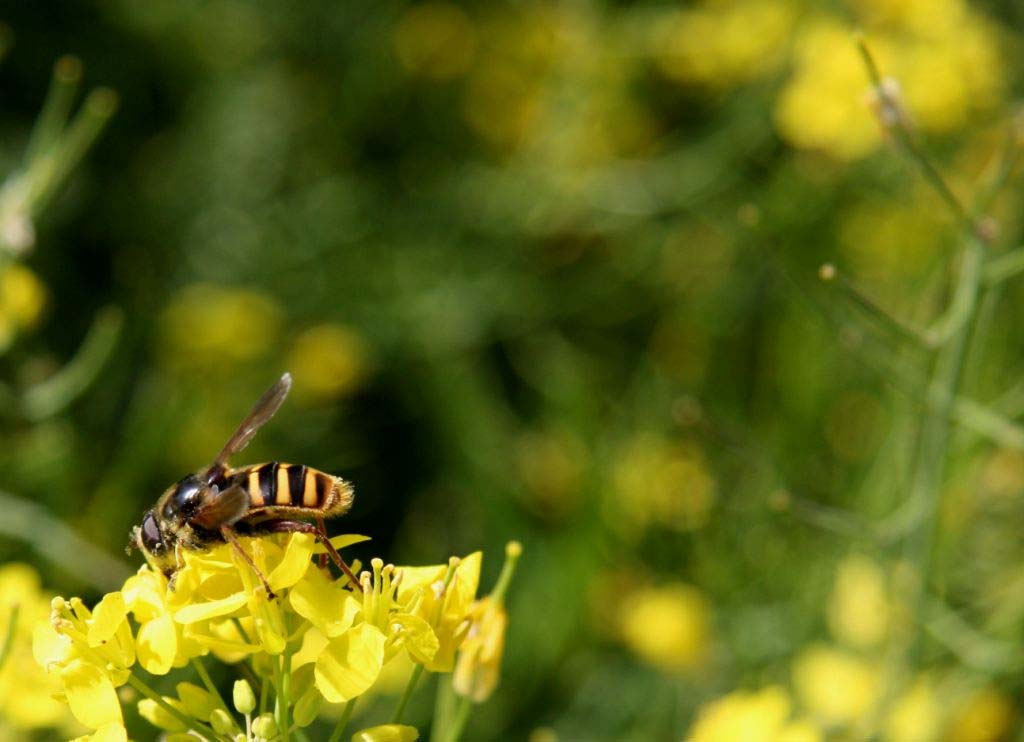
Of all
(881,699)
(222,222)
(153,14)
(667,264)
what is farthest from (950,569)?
(153,14)

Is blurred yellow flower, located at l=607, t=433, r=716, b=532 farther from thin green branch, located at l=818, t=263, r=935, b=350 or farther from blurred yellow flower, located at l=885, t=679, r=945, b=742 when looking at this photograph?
thin green branch, located at l=818, t=263, r=935, b=350

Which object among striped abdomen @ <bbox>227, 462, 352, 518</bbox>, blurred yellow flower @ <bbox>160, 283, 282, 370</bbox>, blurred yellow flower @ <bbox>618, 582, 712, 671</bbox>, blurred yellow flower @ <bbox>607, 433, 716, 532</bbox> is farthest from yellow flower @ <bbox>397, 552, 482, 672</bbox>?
blurred yellow flower @ <bbox>160, 283, 282, 370</bbox>

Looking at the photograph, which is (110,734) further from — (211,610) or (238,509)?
(238,509)

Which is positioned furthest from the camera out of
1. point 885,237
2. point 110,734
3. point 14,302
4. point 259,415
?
point 885,237

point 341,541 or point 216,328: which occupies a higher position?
point 341,541

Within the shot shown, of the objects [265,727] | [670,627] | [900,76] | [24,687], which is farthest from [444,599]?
[900,76]
